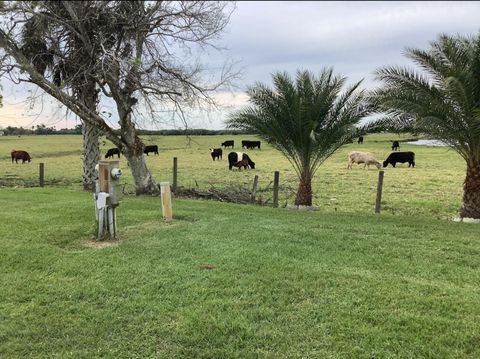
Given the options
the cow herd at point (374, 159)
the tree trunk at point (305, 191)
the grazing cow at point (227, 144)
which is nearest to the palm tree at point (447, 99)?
the tree trunk at point (305, 191)

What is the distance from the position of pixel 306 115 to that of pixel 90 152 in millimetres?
7349

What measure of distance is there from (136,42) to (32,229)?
7758 mm

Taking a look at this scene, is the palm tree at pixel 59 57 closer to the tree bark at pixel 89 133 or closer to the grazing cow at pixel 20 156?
the tree bark at pixel 89 133

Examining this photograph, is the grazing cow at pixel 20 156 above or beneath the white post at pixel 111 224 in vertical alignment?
above

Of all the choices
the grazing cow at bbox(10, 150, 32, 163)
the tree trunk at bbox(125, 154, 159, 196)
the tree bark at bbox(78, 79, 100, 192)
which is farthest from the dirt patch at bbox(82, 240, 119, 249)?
the grazing cow at bbox(10, 150, 32, 163)

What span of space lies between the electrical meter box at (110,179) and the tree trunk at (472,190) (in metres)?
7.94

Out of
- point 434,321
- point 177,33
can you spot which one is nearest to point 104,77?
point 177,33

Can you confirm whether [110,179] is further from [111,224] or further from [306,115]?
[306,115]

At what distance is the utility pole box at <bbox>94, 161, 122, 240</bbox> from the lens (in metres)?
6.95

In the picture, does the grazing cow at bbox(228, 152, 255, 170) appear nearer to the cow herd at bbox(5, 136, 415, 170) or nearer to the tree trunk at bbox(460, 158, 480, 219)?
the cow herd at bbox(5, 136, 415, 170)

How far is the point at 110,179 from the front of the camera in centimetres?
698

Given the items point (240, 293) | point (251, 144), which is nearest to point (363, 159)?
point (251, 144)

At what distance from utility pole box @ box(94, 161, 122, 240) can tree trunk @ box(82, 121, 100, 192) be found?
8.56 meters

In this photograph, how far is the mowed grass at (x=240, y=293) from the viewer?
372 centimetres
